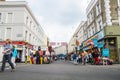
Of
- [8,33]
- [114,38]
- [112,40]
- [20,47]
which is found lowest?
[20,47]

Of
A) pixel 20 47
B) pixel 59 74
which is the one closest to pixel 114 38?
pixel 59 74

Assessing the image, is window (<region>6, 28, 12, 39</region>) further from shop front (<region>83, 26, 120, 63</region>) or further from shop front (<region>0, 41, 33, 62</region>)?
shop front (<region>83, 26, 120, 63</region>)

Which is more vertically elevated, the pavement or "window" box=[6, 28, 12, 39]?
"window" box=[6, 28, 12, 39]

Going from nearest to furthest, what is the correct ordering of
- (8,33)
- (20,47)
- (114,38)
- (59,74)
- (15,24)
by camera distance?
(59,74), (114,38), (20,47), (8,33), (15,24)

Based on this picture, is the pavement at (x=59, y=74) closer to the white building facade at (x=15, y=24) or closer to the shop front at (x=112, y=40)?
the shop front at (x=112, y=40)

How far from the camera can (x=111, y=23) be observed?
70.4 ft

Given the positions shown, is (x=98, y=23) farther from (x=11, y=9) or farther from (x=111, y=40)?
(x=11, y=9)

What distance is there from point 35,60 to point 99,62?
8560 mm

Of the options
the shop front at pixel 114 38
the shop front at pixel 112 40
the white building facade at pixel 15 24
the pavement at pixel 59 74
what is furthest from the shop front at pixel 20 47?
the pavement at pixel 59 74

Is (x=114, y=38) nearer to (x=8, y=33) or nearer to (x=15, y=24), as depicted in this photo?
(x=15, y=24)

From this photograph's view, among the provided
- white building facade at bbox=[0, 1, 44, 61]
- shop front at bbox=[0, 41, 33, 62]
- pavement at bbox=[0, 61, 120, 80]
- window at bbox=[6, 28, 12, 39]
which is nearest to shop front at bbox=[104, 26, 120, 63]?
pavement at bbox=[0, 61, 120, 80]

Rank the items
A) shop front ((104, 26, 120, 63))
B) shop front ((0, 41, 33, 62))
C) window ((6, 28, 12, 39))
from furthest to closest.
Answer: window ((6, 28, 12, 39))
shop front ((0, 41, 33, 62))
shop front ((104, 26, 120, 63))

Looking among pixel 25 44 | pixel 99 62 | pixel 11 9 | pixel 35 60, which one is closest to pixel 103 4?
pixel 99 62

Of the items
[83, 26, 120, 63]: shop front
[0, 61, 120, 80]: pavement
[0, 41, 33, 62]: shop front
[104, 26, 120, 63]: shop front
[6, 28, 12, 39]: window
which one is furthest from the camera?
[6, 28, 12, 39]: window
